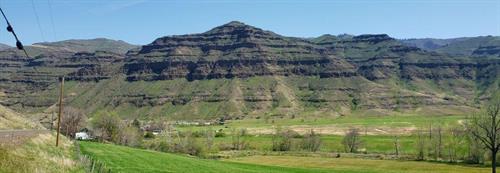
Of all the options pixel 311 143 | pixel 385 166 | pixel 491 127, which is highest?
pixel 491 127

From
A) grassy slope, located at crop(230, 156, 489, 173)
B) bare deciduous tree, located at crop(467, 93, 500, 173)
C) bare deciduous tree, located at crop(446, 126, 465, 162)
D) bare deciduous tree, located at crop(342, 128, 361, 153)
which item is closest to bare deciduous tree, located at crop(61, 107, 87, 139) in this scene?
grassy slope, located at crop(230, 156, 489, 173)

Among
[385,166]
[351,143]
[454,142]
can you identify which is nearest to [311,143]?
[351,143]

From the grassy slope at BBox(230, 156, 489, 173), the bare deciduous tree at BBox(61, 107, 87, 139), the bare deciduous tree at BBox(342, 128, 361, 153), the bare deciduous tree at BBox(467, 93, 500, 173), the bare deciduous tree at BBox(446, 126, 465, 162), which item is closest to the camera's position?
the bare deciduous tree at BBox(467, 93, 500, 173)

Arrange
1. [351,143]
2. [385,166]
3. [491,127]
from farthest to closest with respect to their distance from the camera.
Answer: [351,143] < [385,166] < [491,127]

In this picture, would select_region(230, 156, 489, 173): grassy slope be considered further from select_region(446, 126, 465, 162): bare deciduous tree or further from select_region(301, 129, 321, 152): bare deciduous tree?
select_region(301, 129, 321, 152): bare deciduous tree

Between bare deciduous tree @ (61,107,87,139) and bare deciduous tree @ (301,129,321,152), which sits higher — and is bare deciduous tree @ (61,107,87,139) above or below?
above

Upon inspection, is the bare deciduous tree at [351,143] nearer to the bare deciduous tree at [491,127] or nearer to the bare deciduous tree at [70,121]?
the bare deciduous tree at [491,127]

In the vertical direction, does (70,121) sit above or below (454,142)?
above

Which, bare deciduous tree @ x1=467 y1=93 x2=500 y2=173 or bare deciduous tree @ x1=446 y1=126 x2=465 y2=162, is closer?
bare deciduous tree @ x1=467 y1=93 x2=500 y2=173

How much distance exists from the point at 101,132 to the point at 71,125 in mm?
9632

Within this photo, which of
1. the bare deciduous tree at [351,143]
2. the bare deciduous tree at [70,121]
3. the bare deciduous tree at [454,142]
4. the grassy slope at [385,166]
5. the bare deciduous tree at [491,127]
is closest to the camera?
the bare deciduous tree at [491,127]

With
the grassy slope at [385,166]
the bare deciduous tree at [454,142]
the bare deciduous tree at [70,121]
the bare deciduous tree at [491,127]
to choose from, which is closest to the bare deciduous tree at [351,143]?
the bare deciduous tree at [454,142]

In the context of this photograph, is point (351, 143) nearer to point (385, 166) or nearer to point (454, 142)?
point (454, 142)

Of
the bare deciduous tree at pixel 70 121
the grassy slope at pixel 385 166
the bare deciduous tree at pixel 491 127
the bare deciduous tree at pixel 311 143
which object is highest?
the bare deciduous tree at pixel 491 127
